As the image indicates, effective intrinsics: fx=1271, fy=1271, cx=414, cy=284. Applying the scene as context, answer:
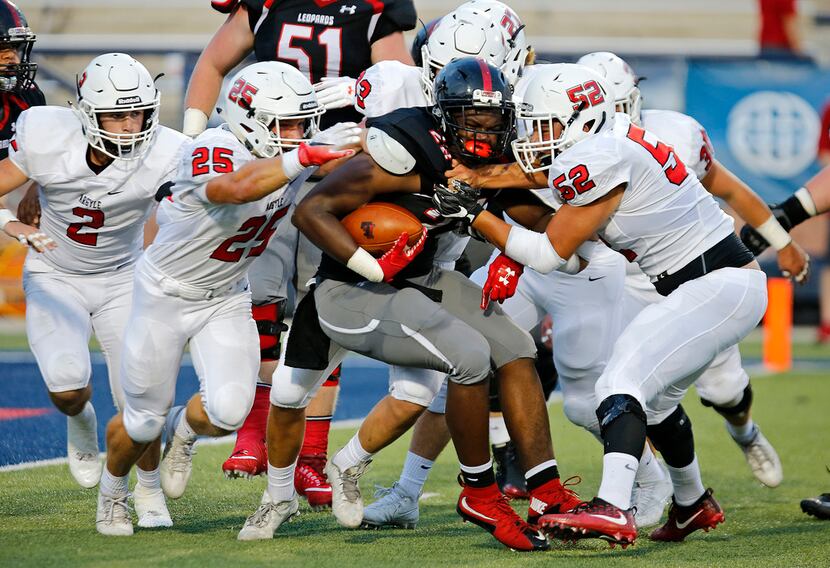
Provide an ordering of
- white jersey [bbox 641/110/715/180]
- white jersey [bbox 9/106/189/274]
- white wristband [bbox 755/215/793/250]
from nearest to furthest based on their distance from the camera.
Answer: white jersey [bbox 9/106/189/274]
white jersey [bbox 641/110/715/180]
white wristband [bbox 755/215/793/250]

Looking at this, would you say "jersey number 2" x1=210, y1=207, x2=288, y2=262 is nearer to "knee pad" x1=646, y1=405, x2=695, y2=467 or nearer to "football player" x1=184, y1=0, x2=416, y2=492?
"football player" x1=184, y1=0, x2=416, y2=492

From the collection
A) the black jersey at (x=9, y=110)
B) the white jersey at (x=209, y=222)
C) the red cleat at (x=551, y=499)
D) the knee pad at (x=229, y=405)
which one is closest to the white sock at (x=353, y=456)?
the knee pad at (x=229, y=405)

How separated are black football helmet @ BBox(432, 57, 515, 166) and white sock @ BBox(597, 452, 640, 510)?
117 cm

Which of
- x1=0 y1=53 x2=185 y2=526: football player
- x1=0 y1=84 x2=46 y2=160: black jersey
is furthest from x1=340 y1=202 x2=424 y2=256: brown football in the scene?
x1=0 y1=84 x2=46 y2=160: black jersey

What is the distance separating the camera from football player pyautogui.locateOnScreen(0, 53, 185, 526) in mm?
4922

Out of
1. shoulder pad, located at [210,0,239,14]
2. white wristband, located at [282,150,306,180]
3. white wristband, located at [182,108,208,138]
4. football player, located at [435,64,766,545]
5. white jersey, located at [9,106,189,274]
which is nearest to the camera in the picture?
white wristband, located at [282,150,306,180]

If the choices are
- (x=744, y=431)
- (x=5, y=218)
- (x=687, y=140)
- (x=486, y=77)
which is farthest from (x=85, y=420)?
(x=744, y=431)

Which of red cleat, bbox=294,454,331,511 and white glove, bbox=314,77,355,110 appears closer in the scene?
red cleat, bbox=294,454,331,511

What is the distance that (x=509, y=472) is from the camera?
585 cm

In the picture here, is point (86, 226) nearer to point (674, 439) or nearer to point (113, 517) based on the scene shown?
point (113, 517)

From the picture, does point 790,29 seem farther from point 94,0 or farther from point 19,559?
point 19,559

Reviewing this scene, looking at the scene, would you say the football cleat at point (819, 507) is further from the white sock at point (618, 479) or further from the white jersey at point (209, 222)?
the white jersey at point (209, 222)

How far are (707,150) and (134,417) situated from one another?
264 cm

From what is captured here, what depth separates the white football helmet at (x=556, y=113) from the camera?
4.59m
